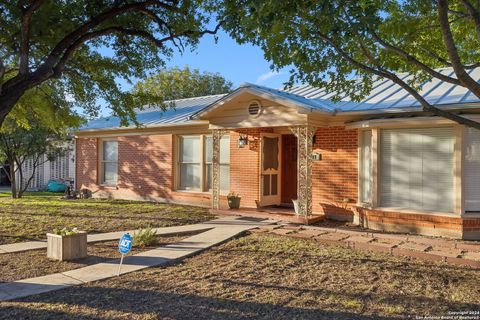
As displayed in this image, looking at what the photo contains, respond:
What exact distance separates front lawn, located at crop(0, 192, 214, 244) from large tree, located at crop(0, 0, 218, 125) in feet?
9.78

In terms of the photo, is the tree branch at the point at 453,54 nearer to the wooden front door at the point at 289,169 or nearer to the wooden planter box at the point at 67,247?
the wooden planter box at the point at 67,247

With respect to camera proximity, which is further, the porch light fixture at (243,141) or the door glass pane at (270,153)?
the porch light fixture at (243,141)

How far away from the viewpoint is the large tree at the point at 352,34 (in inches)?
215

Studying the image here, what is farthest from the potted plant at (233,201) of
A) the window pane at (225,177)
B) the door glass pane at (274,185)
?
the window pane at (225,177)

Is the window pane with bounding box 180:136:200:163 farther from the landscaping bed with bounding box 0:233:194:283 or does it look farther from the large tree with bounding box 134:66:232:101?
the large tree with bounding box 134:66:232:101

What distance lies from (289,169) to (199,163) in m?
3.32

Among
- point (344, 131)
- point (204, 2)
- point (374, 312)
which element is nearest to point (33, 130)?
point (204, 2)

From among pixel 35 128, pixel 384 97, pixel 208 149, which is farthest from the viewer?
pixel 35 128

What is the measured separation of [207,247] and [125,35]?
6101 millimetres

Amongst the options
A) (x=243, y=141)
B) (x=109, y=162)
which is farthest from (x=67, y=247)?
(x=109, y=162)

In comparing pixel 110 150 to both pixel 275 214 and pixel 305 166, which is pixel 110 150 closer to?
pixel 275 214

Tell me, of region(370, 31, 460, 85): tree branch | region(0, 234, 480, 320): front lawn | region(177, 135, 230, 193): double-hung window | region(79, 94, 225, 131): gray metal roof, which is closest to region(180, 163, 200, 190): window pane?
region(177, 135, 230, 193): double-hung window

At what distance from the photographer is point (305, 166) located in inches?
449

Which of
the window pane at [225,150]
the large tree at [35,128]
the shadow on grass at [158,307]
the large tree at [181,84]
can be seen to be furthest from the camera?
the large tree at [181,84]
